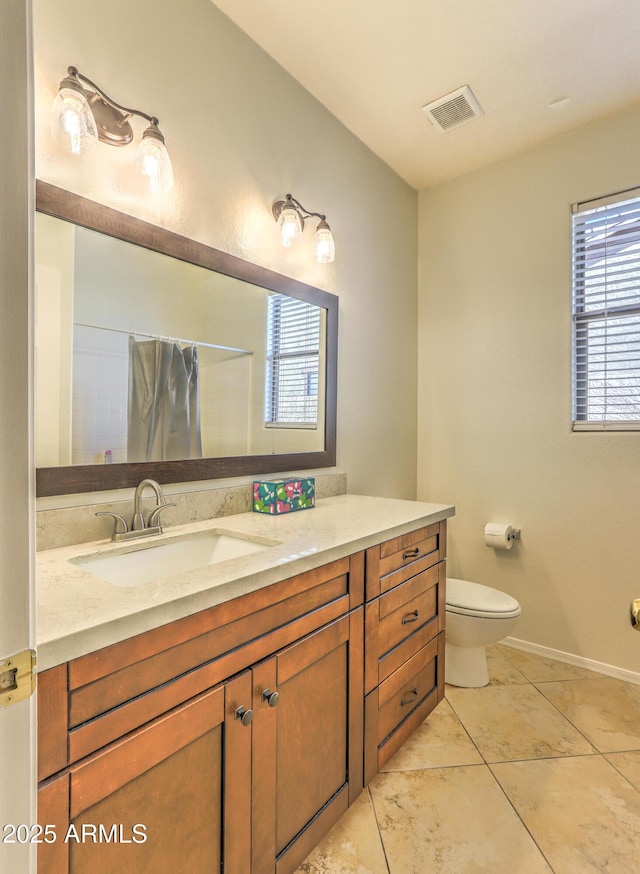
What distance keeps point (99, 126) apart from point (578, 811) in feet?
8.34

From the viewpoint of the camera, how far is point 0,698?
Answer: 490 mm

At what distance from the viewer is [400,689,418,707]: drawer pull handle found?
1.67m

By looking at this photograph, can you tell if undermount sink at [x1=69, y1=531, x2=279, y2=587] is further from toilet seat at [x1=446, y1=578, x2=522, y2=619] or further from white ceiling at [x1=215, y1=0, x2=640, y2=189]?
white ceiling at [x1=215, y1=0, x2=640, y2=189]

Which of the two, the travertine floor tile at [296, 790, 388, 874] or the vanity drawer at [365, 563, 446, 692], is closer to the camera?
the travertine floor tile at [296, 790, 388, 874]

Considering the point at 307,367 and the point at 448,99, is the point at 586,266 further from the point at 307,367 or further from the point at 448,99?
the point at 307,367

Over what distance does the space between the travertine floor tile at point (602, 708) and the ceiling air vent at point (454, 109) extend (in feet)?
9.11

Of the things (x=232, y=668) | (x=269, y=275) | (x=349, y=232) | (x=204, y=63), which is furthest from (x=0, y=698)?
(x=349, y=232)

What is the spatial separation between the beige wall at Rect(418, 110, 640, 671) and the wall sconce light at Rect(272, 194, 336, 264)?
1095 mm

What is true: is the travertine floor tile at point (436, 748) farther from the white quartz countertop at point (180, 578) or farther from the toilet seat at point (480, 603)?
the white quartz countertop at point (180, 578)

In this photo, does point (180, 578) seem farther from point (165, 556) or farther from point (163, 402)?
point (163, 402)

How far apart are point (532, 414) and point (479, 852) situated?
6.27 ft

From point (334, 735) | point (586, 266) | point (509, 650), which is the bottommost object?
point (509, 650)

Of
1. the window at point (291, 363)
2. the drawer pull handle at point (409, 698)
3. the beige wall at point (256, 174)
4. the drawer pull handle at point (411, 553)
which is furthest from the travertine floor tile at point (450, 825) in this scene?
the window at point (291, 363)

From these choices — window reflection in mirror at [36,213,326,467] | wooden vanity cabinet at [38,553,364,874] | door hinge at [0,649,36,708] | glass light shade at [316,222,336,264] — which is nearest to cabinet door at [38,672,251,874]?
wooden vanity cabinet at [38,553,364,874]
